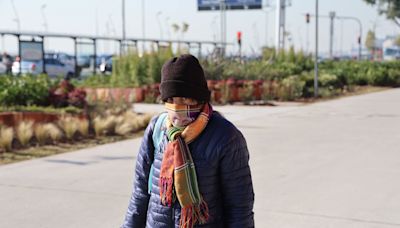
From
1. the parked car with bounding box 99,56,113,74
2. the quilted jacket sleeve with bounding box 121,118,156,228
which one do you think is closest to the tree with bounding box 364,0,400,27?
the parked car with bounding box 99,56,113,74

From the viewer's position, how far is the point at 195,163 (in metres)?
2.90

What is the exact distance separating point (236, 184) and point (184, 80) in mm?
534

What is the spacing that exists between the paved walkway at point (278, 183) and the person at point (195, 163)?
2.90 m

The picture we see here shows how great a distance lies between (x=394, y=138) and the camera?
1166 cm

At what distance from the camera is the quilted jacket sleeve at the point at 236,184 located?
9.48 feet

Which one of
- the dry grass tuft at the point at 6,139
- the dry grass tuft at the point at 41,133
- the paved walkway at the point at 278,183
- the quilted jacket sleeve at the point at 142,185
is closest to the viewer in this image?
the quilted jacket sleeve at the point at 142,185

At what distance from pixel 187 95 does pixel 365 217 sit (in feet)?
12.1

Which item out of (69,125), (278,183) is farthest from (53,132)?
(278,183)

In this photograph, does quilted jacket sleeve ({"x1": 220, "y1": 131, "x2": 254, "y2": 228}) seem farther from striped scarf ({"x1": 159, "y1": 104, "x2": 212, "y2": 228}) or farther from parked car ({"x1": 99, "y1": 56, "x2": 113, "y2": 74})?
Result: parked car ({"x1": 99, "y1": 56, "x2": 113, "y2": 74})

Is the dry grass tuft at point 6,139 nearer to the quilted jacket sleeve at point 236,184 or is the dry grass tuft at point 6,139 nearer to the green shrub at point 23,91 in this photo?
the green shrub at point 23,91

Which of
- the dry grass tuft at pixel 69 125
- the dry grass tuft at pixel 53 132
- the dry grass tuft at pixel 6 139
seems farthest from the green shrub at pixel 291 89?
the dry grass tuft at pixel 6 139

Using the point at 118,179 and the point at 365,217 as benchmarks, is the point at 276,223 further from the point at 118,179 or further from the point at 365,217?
the point at 118,179

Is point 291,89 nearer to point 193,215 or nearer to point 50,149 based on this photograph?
point 50,149

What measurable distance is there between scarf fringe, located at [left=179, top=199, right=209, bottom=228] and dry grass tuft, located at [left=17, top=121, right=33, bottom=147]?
7.80 metres
